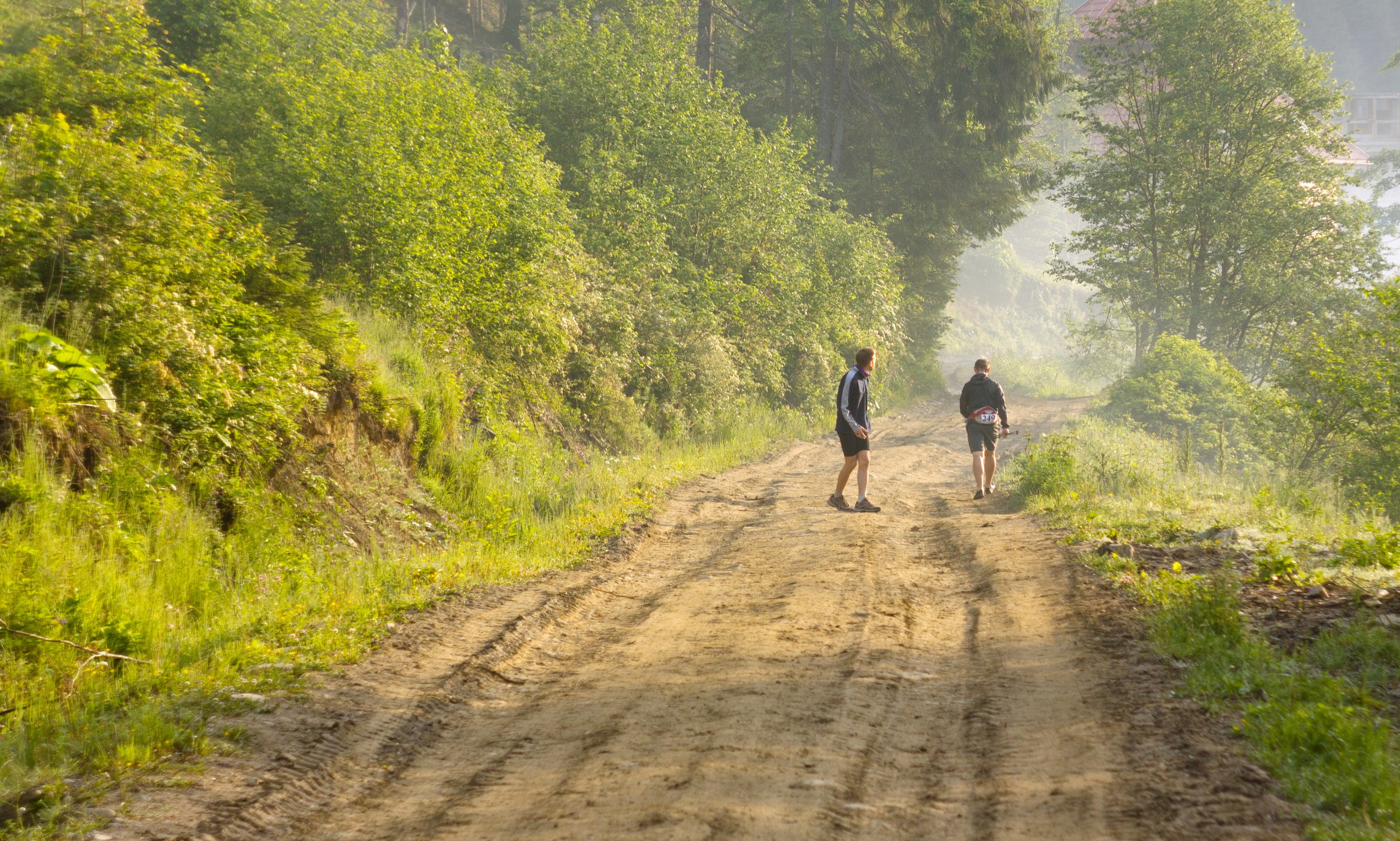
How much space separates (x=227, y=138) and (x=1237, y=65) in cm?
2771

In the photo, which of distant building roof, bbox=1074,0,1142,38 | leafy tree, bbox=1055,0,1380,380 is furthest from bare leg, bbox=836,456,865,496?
distant building roof, bbox=1074,0,1142,38

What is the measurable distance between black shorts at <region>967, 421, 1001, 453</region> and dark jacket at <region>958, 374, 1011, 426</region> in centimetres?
13

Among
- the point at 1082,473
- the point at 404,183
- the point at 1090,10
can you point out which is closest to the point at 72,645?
the point at 404,183

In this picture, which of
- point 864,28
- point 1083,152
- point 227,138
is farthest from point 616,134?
point 1083,152

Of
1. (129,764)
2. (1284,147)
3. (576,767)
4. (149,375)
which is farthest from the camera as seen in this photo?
(1284,147)

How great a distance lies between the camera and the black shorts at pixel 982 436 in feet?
41.0

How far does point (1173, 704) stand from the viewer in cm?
450

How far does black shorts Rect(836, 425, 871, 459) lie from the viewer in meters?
10.9

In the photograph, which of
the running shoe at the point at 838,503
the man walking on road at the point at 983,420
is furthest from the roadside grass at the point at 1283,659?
the running shoe at the point at 838,503

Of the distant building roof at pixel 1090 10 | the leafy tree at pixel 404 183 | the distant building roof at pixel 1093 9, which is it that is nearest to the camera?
the leafy tree at pixel 404 183

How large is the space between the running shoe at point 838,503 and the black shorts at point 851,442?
55cm

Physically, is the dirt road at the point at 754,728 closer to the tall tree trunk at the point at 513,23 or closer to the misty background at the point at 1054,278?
the tall tree trunk at the point at 513,23

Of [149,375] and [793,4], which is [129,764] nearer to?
[149,375]

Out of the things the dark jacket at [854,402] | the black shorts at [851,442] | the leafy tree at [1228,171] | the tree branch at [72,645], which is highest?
the leafy tree at [1228,171]
